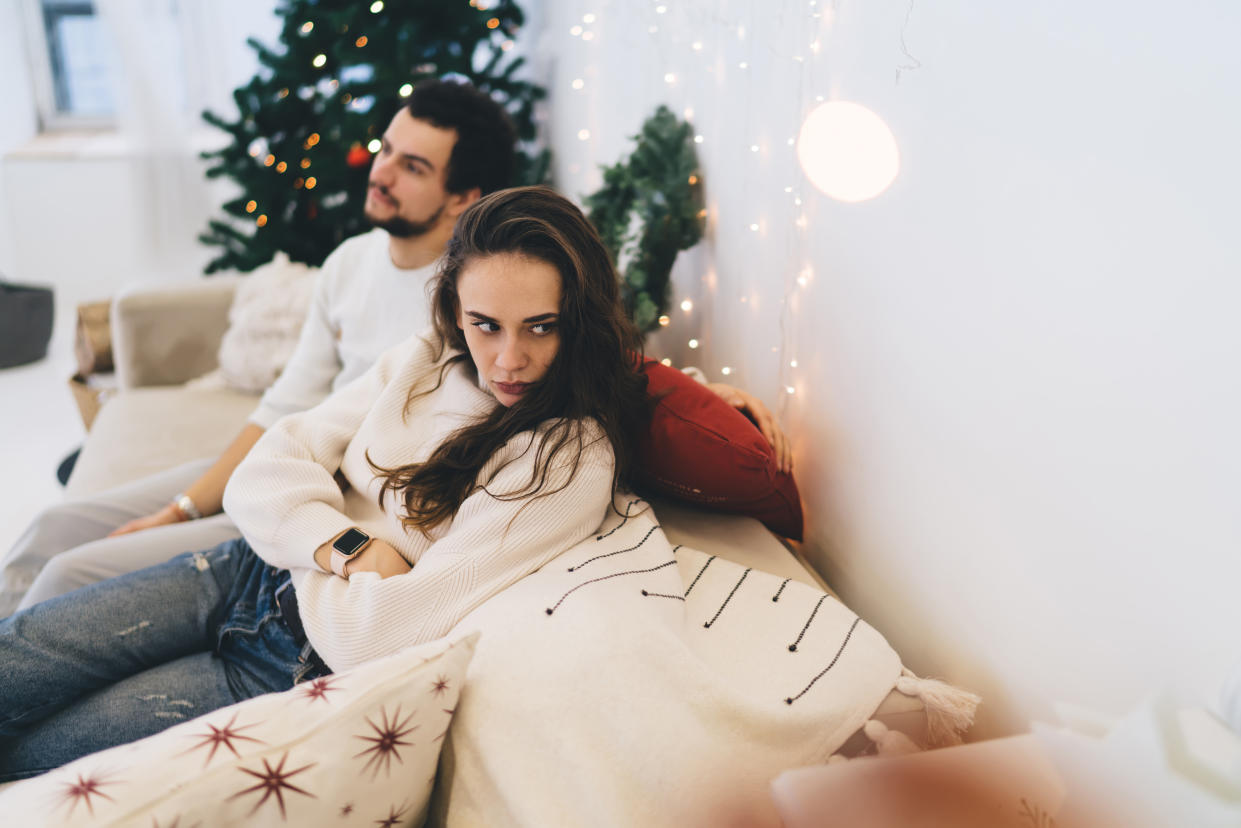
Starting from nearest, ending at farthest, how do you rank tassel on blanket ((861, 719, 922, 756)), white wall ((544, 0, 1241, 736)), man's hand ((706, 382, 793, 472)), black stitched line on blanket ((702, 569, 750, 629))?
white wall ((544, 0, 1241, 736)), tassel on blanket ((861, 719, 922, 756)), black stitched line on blanket ((702, 569, 750, 629)), man's hand ((706, 382, 793, 472))

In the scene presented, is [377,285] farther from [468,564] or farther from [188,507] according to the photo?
[468,564]

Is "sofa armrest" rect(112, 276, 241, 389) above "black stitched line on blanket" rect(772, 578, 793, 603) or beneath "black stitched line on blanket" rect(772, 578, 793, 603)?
beneath

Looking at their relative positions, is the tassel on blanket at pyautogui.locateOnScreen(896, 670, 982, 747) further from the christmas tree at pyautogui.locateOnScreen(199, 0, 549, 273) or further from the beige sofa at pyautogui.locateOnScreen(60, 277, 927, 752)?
the christmas tree at pyautogui.locateOnScreen(199, 0, 549, 273)

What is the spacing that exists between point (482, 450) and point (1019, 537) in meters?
0.67

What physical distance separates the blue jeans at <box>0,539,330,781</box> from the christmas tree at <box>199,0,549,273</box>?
1.72 metres

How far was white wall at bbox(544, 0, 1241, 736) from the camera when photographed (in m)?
0.68

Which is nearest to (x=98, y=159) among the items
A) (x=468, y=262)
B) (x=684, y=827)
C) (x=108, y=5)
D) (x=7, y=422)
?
(x=108, y=5)

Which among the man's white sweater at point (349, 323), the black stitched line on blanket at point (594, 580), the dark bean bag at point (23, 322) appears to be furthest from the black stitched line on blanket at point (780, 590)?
the dark bean bag at point (23, 322)

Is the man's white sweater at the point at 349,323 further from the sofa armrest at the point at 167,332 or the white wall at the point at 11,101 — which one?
the white wall at the point at 11,101

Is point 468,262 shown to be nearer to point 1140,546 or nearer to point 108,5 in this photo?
point 1140,546

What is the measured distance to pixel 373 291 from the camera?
5.90 feet

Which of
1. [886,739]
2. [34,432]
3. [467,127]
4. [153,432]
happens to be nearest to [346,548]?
[886,739]

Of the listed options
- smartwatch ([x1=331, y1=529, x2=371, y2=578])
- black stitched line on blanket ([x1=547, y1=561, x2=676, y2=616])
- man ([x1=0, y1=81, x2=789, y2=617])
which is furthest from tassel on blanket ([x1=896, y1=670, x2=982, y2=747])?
man ([x1=0, y1=81, x2=789, y2=617])

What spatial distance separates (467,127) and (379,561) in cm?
107
